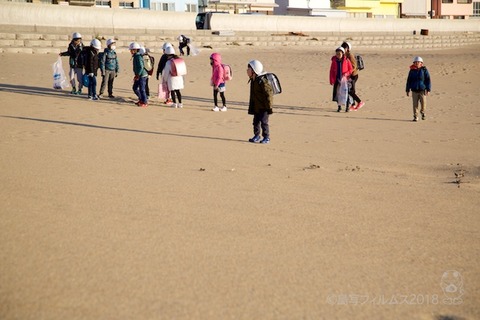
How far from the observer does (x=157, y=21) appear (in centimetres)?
3553

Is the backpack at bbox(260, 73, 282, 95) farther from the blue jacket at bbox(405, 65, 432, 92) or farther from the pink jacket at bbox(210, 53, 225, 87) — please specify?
the blue jacket at bbox(405, 65, 432, 92)

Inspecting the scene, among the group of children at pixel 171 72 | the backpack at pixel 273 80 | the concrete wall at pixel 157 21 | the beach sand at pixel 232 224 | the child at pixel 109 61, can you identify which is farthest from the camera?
the concrete wall at pixel 157 21

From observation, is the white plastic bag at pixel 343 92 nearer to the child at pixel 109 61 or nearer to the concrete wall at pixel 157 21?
the child at pixel 109 61

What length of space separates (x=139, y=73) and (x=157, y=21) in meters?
19.6

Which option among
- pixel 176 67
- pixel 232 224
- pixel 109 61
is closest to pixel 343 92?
pixel 176 67

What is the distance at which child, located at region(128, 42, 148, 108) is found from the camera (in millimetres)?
16672

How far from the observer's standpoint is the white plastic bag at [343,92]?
17422 millimetres

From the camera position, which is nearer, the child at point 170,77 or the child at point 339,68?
the child at point 170,77

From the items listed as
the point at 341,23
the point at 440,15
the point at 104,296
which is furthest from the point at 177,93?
the point at 440,15

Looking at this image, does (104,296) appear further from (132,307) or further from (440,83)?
(440,83)

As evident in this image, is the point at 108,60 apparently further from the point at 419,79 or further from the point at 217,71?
the point at 419,79

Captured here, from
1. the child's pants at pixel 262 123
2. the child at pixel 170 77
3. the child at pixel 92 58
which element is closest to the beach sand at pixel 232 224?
the child's pants at pixel 262 123

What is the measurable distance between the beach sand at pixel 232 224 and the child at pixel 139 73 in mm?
3440

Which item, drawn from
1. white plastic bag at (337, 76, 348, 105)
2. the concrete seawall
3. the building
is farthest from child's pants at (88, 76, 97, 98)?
the building
